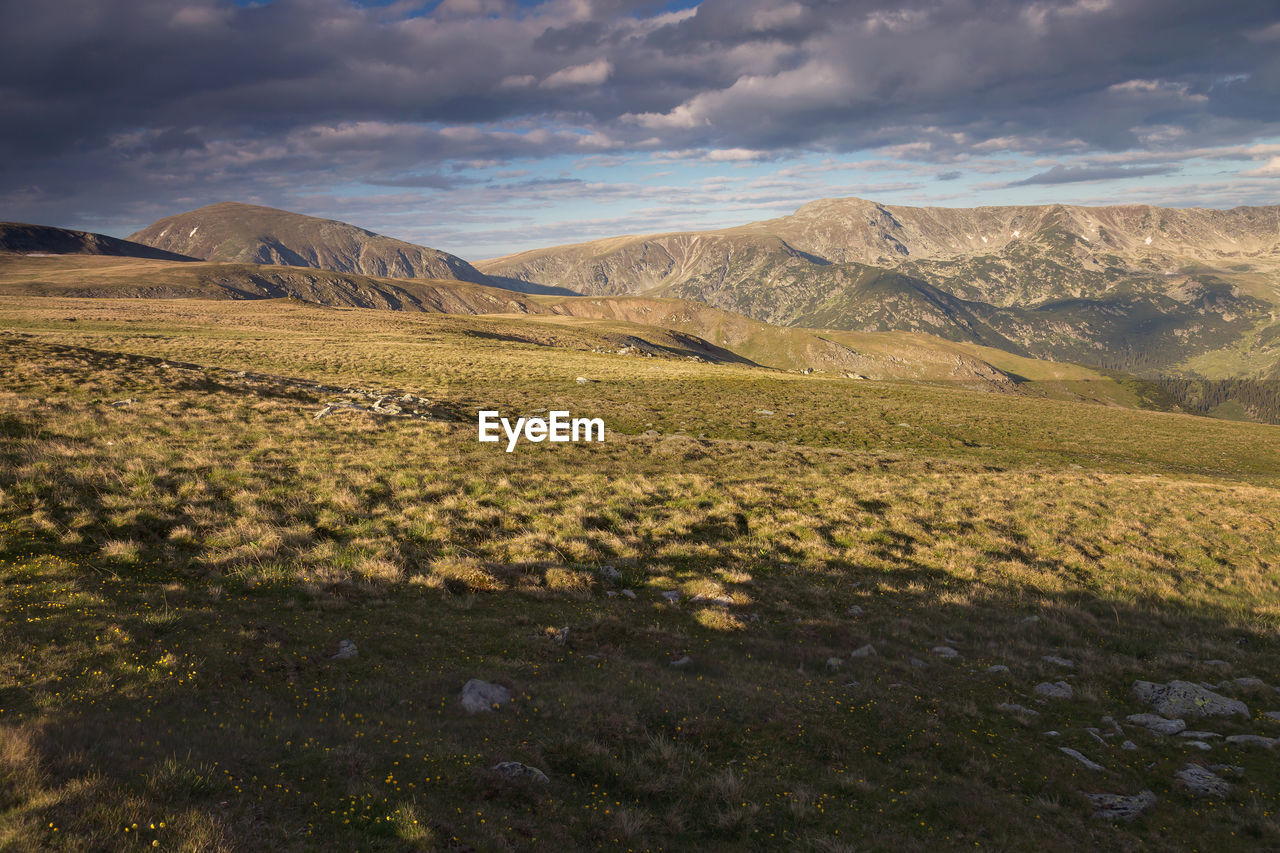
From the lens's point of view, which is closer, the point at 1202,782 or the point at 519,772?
the point at 519,772

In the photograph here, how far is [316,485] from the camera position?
62.0 feet

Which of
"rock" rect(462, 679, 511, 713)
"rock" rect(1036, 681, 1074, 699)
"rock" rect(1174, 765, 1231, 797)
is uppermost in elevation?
"rock" rect(462, 679, 511, 713)

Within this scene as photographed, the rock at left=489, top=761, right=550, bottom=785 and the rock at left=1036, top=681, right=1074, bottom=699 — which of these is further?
the rock at left=1036, top=681, right=1074, bottom=699

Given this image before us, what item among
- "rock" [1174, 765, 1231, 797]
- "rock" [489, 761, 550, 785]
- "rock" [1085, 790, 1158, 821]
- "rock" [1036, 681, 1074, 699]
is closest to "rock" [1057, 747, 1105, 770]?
"rock" [1085, 790, 1158, 821]

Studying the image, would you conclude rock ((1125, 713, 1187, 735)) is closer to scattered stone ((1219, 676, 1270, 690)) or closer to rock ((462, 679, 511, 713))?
scattered stone ((1219, 676, 1270, 690))

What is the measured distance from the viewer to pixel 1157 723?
34.5 feet

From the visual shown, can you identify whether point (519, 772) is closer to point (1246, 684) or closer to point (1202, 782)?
point (1202, 782)

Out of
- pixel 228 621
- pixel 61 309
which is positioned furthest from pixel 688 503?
pixel 61 309

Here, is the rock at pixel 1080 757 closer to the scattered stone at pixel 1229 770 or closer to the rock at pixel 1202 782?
the rock at pixel 1202 782

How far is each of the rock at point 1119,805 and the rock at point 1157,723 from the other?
109 inches

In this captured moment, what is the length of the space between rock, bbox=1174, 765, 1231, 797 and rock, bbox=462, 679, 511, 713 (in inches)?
402

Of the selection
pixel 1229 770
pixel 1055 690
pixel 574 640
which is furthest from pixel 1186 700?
pixel 574 640

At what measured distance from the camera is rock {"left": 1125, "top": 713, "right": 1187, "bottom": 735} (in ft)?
33.8

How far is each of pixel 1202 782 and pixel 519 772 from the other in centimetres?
982
